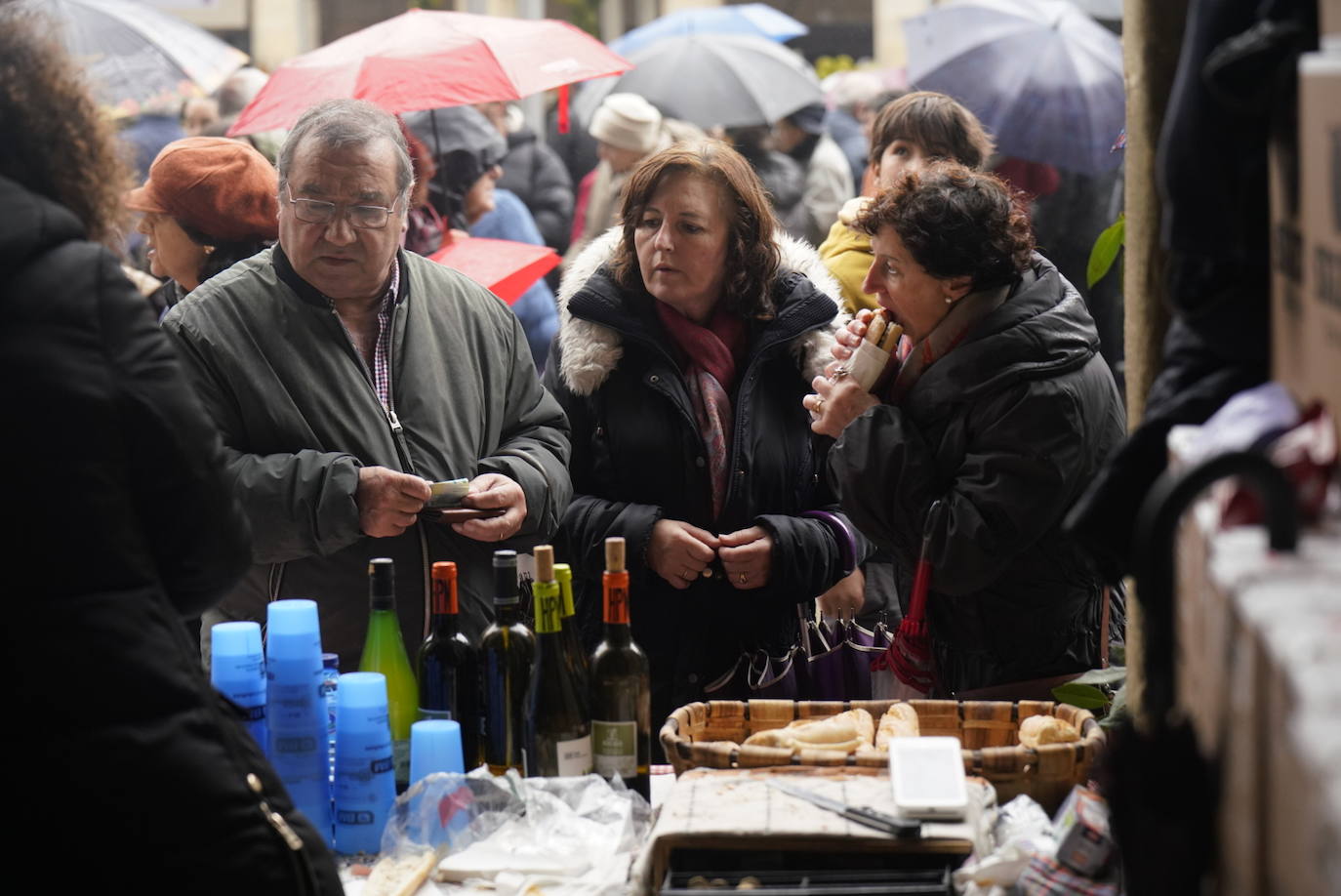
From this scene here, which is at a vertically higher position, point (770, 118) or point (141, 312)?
point (141, 312)

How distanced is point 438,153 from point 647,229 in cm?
170

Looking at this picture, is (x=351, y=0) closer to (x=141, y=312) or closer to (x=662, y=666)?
(x=662, y=666)

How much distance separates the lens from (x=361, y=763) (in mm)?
2170

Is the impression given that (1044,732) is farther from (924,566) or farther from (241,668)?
(241,668)

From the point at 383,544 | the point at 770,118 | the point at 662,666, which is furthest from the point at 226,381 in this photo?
the point at 770,118

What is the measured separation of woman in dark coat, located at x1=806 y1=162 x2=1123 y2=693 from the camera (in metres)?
2.81

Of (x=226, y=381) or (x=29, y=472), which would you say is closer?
(x=29, y=472)

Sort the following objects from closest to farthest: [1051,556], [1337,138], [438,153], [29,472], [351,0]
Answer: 1. [1337,138]
2. [29,472]
3. [1051,556]
4. [438,153]
5. [351,0]

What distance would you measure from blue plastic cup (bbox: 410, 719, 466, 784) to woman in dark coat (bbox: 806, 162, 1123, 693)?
3.36 feet

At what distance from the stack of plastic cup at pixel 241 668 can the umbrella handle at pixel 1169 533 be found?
130cm

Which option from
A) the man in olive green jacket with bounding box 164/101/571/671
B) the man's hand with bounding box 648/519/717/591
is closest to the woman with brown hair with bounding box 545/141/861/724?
the man's hand with bounding box 648/519/717/591

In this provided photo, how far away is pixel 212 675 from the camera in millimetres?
2186

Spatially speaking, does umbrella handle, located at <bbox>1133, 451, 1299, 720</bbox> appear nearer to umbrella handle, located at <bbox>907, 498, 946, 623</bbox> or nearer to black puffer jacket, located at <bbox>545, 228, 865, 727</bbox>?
umbrella handle, located at <bbox>907, 498, 946, 623</bbox>

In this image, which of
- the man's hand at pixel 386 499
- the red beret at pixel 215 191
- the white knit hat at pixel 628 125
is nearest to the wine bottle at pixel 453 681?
the man's hand at pixel 386 499
